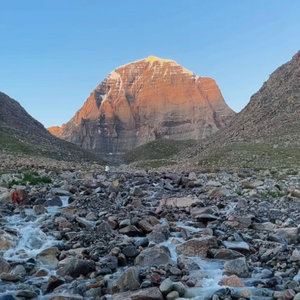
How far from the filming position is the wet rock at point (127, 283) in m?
5.64

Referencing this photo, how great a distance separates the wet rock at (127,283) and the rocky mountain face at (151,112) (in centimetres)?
15251

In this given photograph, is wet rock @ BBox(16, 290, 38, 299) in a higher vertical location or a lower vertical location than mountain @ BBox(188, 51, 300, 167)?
lower

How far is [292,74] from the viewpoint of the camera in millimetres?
61688

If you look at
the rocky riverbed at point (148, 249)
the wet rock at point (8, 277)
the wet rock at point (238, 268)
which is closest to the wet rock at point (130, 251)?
the rocky riverbed at point (148, 249)

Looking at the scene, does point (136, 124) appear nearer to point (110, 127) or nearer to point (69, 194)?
point (110, 127)

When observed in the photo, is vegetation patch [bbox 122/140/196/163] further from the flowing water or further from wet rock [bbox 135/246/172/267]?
wet rock [bbox 135/246/172/267]

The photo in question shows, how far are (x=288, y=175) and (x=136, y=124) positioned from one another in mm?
161960

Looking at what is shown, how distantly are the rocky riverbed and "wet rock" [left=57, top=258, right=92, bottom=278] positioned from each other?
0.02 metres

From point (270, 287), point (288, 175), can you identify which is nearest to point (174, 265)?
point (270, 287)

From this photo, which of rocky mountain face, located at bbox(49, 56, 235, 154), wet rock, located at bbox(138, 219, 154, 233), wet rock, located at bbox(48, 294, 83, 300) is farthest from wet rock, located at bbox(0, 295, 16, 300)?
rocky mountain face, located at bbox(49, 56, 235, 154)

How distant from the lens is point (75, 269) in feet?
20.3

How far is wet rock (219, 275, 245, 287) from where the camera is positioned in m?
5.88

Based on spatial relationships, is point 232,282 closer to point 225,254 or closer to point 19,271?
point 225,254

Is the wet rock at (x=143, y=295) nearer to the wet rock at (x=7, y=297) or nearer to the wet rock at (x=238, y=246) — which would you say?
the wet rock at (x=7, y=297)
